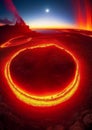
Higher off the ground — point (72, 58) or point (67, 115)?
point (72, 58)

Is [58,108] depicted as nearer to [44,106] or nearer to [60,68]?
[44,106]

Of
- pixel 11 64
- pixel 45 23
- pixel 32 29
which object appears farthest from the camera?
pixel 32 29

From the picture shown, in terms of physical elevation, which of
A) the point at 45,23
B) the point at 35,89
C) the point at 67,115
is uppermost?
the point at 45,23

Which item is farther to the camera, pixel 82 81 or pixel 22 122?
pixel 82 81

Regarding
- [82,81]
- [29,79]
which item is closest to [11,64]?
[29,79]

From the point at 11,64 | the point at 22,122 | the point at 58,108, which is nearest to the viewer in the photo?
the point at 22,122

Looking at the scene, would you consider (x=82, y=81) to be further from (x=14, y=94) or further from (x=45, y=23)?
(x=45, y=23)

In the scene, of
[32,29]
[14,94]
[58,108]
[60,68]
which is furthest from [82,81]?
[32,29]

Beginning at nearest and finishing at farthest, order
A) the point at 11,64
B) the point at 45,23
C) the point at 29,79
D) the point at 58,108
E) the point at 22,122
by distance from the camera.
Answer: the point at 22,122, the point at 58,108, the point at 29,79, the point at 11,64, the point at 45,23

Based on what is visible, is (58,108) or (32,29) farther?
(32,29)
